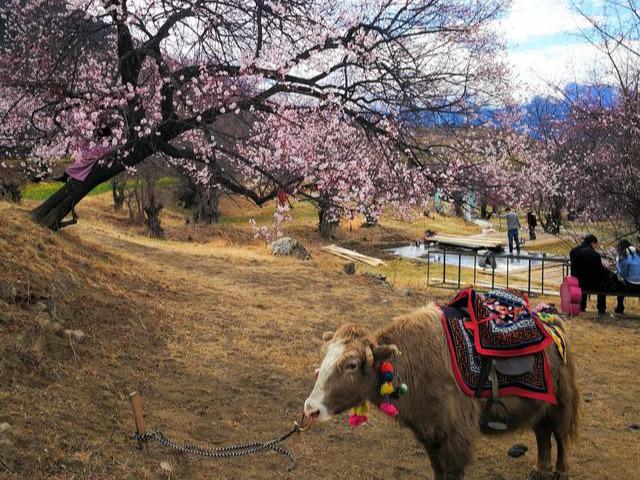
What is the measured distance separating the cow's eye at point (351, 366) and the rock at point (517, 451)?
254 centimetres

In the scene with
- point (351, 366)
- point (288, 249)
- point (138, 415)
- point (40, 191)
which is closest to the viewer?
point (351, 366)

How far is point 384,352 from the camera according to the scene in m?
3.90

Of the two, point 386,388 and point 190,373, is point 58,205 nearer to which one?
point 190,373

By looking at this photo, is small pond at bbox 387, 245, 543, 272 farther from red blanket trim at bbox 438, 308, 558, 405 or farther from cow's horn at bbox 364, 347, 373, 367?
cow's horn at bbox 364, 347, 373, 367

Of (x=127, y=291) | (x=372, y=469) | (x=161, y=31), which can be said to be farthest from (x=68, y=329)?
(x=161, y=31)

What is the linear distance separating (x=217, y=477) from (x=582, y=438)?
12.4ft

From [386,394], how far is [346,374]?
34 centimetres

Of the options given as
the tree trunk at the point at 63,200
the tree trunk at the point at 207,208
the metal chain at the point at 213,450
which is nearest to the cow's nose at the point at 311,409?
the metal chain at the point at 213,450

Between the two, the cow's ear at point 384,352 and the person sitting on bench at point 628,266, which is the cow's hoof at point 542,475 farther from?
the person sitting on bench at point 628,266

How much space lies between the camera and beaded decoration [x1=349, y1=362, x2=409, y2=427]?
389 cm

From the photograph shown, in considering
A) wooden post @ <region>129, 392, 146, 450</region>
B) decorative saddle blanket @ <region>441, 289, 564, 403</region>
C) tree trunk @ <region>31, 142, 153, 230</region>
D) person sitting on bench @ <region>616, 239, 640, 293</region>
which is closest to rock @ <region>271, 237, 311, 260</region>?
tree trunk @ <region>31, 142, 153, 230</region>

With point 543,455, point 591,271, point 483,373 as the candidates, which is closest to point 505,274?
point 591,271

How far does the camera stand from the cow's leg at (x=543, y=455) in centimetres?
495

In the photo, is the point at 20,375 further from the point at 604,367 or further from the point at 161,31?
the point at 604,367
